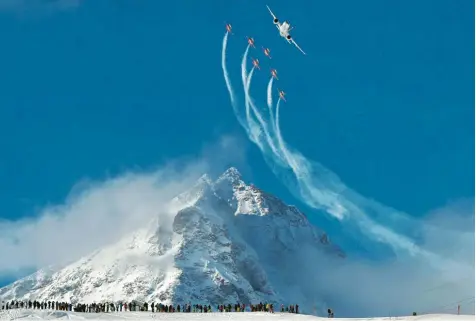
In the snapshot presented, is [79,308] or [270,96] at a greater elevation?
[270,96]

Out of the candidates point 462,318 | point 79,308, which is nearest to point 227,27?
point 79,308

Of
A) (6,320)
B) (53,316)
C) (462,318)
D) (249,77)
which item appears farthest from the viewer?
(249,77)

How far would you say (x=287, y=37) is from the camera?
144 meters

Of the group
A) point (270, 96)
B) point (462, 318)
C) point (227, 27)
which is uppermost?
point (227, 27)

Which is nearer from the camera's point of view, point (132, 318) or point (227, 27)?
point (132, 318)

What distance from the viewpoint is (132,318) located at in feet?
388

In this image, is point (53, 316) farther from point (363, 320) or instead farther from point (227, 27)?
point (227, 27)

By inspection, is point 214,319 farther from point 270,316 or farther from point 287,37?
point 287,37

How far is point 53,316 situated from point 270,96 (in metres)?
61.6

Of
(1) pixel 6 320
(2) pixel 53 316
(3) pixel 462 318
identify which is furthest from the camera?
(2) pixel 53 316

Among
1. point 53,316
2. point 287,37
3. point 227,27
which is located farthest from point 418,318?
point 227,27

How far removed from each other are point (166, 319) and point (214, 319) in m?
6.70

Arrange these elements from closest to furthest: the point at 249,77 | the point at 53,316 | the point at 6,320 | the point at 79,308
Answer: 1. the point at 6,320
2. the point at 53,316
3. the point at 79,308
4. the point at 249,77

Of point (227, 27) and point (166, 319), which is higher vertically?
point (227, 27)
